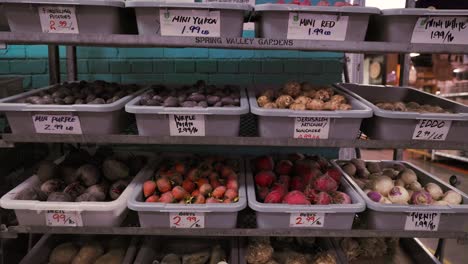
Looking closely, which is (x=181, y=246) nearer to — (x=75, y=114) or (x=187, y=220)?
(x=187, y=220)

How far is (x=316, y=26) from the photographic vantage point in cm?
152

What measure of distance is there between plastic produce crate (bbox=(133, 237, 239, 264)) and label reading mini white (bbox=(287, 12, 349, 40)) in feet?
3.71

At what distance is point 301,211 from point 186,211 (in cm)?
51

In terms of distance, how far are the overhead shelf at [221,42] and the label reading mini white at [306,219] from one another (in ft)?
2.39

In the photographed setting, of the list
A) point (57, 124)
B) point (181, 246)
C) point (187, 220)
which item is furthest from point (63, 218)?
point (181, 246)

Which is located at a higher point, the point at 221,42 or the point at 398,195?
the point at 221,42

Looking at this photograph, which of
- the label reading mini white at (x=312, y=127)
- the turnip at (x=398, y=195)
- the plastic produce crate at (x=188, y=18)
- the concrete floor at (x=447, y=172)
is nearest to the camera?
the plastic produce crate at (x=188, y=18)

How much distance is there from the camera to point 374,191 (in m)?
1.83

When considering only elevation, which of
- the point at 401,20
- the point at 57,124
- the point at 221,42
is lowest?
the point at 57,124

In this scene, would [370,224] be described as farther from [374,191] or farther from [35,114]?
[35,114]

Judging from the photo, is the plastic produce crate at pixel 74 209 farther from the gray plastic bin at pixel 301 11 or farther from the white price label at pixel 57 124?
the gray plastic bin at pixel 301 11

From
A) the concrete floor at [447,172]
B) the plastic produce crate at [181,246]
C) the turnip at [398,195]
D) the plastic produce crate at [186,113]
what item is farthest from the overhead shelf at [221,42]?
the concrete floor at [447,172]

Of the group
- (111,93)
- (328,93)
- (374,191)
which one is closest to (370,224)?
(374,191)

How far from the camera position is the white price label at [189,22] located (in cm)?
148
